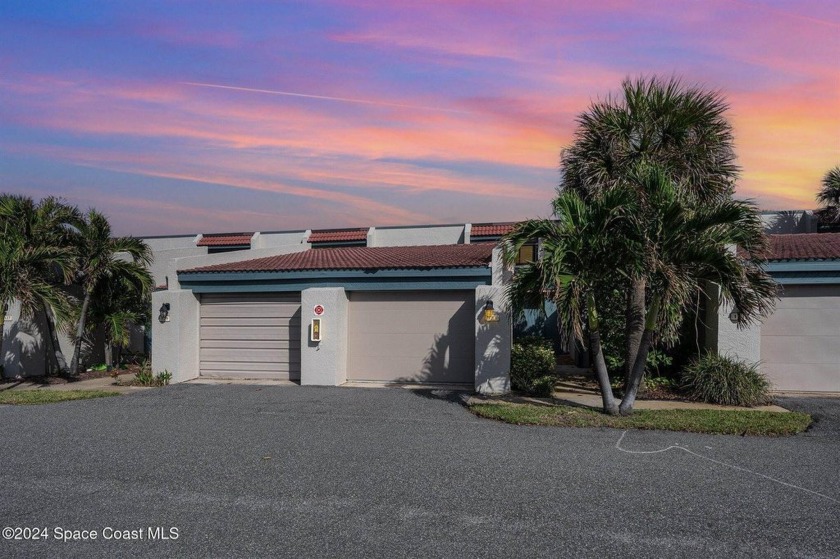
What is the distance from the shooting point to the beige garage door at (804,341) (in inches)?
557

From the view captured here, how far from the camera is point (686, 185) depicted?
42.8ft

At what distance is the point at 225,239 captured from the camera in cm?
2695

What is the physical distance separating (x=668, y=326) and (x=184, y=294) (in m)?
11.3

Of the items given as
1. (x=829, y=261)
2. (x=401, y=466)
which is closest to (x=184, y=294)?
(x=401, y=466)

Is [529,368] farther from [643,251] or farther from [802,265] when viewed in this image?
[802,265]

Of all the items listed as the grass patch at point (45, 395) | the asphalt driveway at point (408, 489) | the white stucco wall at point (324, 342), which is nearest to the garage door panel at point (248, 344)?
the white stucco wall at point (324, 342)

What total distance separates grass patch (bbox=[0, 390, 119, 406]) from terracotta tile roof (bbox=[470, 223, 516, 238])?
1412 cm

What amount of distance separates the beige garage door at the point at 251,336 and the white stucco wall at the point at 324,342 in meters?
0.86

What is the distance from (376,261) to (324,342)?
2482 mm

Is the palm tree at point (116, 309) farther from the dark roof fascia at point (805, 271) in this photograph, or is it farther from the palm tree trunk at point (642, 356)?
the dark roof fascia at point (805, 271)

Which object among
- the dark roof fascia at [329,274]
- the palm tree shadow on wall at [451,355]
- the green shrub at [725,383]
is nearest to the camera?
the green shrub at [725,383]

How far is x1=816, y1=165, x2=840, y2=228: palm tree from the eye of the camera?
20.9 m

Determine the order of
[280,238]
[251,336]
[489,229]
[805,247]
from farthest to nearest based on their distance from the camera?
[280,238] < [489,229] < [251,336] < [805,247]

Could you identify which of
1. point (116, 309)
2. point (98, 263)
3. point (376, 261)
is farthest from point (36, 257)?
point (376, 261)
